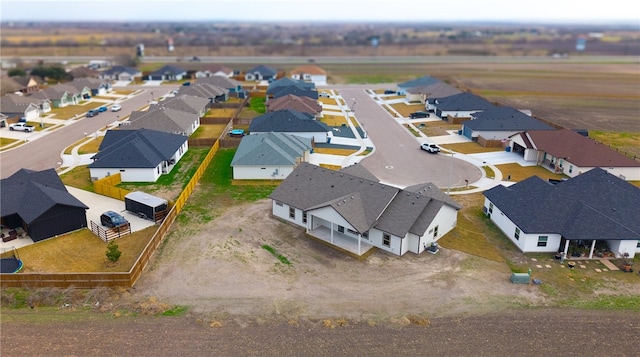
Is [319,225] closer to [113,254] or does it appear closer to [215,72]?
[113,254]

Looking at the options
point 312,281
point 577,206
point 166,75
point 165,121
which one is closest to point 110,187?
point 165,121

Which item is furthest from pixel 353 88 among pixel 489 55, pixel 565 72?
pixel 489 55

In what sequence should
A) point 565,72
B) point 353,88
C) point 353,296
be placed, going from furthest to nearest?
1. point 565,72
2. point 353,88
3. point 353,296

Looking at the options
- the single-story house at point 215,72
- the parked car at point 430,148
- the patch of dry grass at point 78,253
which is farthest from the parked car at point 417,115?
the single-story house at point 215,72

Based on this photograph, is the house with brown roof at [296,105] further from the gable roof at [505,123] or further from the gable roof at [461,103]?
the gable roof at [505,123]

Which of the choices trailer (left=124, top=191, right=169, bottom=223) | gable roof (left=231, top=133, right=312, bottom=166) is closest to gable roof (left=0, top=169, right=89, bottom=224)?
trailer (left=124, top=191, right=169, bottom=223)

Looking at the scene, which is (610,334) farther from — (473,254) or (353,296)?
(353,296)
